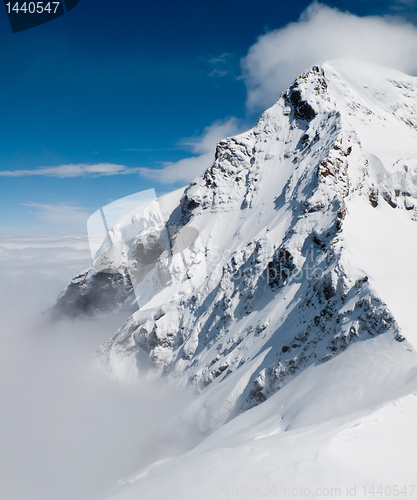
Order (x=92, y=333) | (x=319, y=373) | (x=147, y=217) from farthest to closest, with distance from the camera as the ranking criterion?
1. (x=92, y=333)
2. (x=147, y=217)
3. (x=319, y=373)

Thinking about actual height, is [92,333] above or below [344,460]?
above

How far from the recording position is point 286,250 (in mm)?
30516

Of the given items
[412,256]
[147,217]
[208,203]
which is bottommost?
[412,256]

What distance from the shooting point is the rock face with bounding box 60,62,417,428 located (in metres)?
21.4

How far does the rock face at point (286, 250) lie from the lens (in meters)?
21.4

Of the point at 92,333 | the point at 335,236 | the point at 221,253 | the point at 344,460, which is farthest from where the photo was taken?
the point at 92,333

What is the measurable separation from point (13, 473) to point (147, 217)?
155 ft

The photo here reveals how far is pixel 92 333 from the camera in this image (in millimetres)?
85188

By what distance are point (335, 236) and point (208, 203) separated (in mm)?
28148

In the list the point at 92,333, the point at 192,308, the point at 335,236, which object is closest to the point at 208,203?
the point at 192,308

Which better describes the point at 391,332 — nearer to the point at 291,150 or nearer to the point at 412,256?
the point at 412,256

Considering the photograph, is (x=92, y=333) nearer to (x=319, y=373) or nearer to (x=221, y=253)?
(x=221, y=253)

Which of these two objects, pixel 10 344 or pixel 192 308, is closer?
pixel 192 308

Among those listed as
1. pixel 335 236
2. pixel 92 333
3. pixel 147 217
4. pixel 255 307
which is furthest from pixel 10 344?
pixel 335 236
